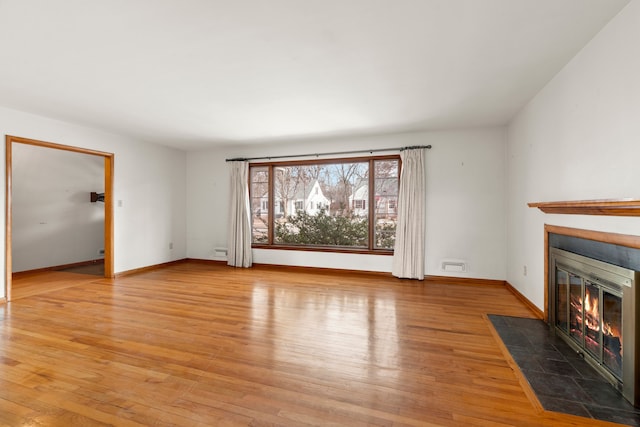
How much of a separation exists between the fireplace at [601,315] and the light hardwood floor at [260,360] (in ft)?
1.65

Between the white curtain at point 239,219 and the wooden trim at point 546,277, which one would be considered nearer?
the wooden trim at point 546,277

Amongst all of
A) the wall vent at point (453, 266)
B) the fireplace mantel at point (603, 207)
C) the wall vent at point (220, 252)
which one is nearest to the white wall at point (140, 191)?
the wall vent at point (220, 252)

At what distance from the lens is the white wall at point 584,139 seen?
1.99 meters

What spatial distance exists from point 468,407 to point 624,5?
2.75m

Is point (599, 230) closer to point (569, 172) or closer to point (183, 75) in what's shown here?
point (569, 172)

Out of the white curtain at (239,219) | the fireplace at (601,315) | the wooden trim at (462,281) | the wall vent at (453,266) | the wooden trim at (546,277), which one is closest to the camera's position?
the fireplace at (601,315)

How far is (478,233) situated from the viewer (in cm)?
Answer: 497

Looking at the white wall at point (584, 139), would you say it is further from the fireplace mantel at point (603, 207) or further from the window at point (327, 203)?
the window at point (327, 203)

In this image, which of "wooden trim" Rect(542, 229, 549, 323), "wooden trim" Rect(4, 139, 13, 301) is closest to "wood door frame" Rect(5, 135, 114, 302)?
"wooden trim" Rect(4, 139, 13, 301)

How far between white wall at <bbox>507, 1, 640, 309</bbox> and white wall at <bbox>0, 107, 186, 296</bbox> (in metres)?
6.37

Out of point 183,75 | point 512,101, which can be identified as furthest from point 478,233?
point 183,75

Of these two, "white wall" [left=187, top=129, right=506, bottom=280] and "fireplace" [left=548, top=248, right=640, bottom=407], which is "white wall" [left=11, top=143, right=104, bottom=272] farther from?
"fireplace" [left=548, top=248, right=640, bottom=407]

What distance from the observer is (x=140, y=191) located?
19.2 ft

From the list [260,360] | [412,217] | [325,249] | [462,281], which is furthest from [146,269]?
[462,281]
